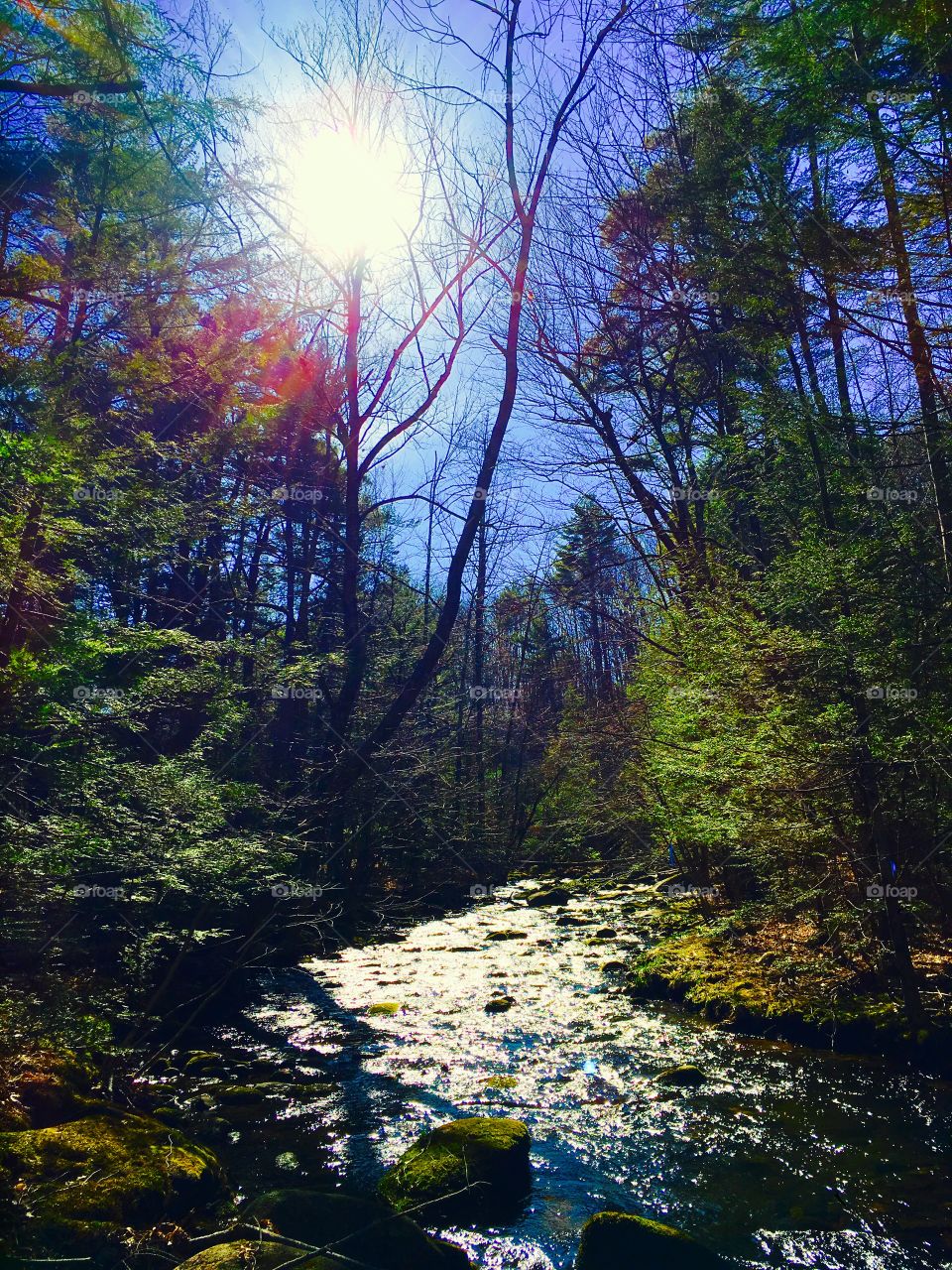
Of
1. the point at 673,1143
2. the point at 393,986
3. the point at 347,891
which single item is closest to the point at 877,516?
the point at 673,1143

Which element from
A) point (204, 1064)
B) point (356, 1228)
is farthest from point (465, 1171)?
point (204, 1064)

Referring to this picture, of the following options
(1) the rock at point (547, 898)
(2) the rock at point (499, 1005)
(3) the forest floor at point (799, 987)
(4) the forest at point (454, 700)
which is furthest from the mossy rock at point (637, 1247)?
(1) the rock at point (547, 898)

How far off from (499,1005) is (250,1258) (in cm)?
609

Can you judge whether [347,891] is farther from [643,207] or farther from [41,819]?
[643,207]

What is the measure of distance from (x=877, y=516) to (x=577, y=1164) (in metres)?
6.08


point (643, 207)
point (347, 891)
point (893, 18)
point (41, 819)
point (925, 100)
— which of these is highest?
point (643, 207)

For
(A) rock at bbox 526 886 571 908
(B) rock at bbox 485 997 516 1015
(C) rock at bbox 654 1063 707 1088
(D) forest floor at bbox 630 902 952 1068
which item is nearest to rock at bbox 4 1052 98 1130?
(C) rock at bbox 654 1063 707 1088

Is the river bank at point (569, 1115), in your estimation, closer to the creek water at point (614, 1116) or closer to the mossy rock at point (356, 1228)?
the creek water at point (614, 1116)

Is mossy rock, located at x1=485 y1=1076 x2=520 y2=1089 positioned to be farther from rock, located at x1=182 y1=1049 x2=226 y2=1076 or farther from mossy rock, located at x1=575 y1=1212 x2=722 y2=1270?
mossy rock, located at x1=575 y1=1212 x2=722 y2=1270

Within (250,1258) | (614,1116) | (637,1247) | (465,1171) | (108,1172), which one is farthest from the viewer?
(614,1116)

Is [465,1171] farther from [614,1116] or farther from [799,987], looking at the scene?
[799,987]

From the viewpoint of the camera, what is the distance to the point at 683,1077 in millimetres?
7113

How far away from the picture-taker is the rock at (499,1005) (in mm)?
9555

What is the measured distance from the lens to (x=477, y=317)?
1046cm
